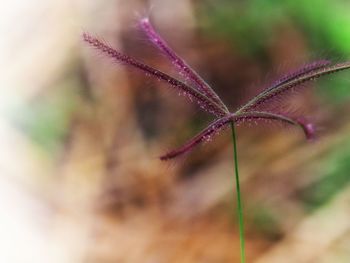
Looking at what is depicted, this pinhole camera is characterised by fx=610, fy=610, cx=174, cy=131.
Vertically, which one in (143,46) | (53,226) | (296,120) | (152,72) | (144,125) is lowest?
(296,120)

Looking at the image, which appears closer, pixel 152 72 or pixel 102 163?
pixel 152 72

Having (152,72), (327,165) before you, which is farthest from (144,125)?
(152,72)

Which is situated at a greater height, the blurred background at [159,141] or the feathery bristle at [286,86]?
the blurred background at [159,141]

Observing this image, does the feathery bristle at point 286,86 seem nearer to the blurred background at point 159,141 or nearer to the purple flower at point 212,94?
the purple flower at point 212,94

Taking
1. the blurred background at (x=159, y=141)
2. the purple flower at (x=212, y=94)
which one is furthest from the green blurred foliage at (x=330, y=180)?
the purple flower at (x=212, y=94)

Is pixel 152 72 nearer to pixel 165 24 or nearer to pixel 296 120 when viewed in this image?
pixel 296 120

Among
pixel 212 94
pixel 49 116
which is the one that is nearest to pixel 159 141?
pixel 49 116

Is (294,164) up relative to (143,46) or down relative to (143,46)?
down

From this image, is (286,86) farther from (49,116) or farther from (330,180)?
(49,116)

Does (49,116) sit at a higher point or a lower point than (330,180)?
higher
